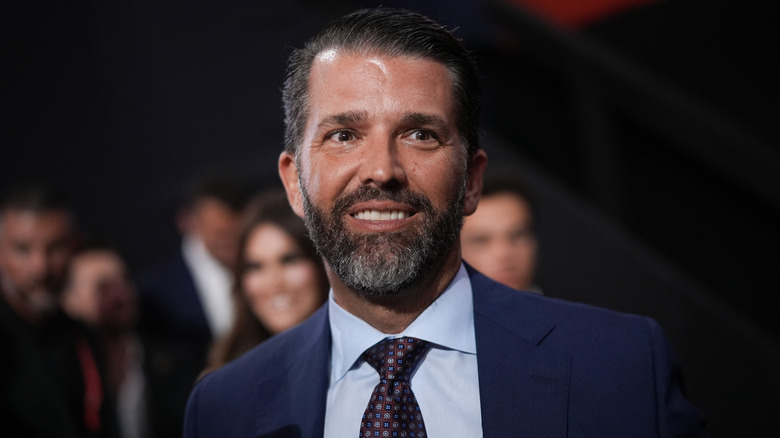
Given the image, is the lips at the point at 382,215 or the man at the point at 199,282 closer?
the lips at the point at 382,215

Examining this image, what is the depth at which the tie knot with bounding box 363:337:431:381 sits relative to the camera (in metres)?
1.57

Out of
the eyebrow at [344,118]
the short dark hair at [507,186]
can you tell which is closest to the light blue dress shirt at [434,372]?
the eyebrow at [344,118]

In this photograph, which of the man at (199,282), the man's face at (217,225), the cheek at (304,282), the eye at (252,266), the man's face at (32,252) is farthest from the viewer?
the man's face at (217,225)

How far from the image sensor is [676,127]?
142 inches

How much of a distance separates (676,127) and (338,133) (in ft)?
8.07

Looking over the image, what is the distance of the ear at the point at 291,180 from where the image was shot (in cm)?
175

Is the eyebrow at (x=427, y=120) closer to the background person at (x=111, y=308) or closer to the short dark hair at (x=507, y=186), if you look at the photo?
the short dark hair at (x=507, y=186)

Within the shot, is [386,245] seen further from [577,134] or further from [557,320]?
[577,134]

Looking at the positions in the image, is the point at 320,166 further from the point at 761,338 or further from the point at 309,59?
the point at 761,338

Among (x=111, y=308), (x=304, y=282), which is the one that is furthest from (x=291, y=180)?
(x=111, y=308)

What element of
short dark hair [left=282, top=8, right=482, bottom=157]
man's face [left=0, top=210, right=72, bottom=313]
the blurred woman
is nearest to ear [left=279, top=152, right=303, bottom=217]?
short dark hair [left=282, top=8, right=482, bottom=157]

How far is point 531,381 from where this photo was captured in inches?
60.6

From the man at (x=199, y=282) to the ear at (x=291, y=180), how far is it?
2356 mm

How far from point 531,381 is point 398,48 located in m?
0.69
